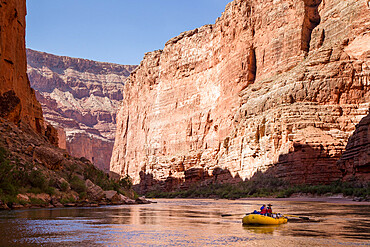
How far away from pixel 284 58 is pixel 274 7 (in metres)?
9.34

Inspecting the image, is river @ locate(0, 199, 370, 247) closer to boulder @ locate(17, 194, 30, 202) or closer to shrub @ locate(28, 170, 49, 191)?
boulder @ locate(17, 194, 30, 202)

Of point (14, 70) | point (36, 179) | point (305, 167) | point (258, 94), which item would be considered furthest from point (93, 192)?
point (258, 94)

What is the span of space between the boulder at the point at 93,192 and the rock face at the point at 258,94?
21.7 meters

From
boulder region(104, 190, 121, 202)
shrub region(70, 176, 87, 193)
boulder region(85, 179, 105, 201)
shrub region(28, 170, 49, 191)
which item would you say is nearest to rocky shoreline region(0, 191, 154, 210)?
boulder region(104, 190, 121, 202)

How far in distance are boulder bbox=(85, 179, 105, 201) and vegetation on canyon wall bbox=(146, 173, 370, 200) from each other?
1862 cm

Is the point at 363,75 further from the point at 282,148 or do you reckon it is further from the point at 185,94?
the point at 185,94

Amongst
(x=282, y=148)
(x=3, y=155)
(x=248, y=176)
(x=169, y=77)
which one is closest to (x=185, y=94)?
(x=169, y=77)

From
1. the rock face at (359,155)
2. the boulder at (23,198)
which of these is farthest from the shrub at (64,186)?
the rock face at (359,155)

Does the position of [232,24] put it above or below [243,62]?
above

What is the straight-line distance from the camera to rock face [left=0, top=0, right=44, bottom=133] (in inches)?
1236

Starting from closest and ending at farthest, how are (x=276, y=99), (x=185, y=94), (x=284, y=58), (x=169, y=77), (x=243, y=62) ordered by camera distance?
(x=276, y=99)
(x=284, y=58)
(x=243, y=62)
(x=185, y=94)
(x=169, y=77)

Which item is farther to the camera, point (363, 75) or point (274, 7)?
point (274, 7)

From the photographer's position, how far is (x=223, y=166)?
65125 mm

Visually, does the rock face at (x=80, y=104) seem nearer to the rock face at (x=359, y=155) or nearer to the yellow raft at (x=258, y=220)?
the rock face at (x=359, y=155)
